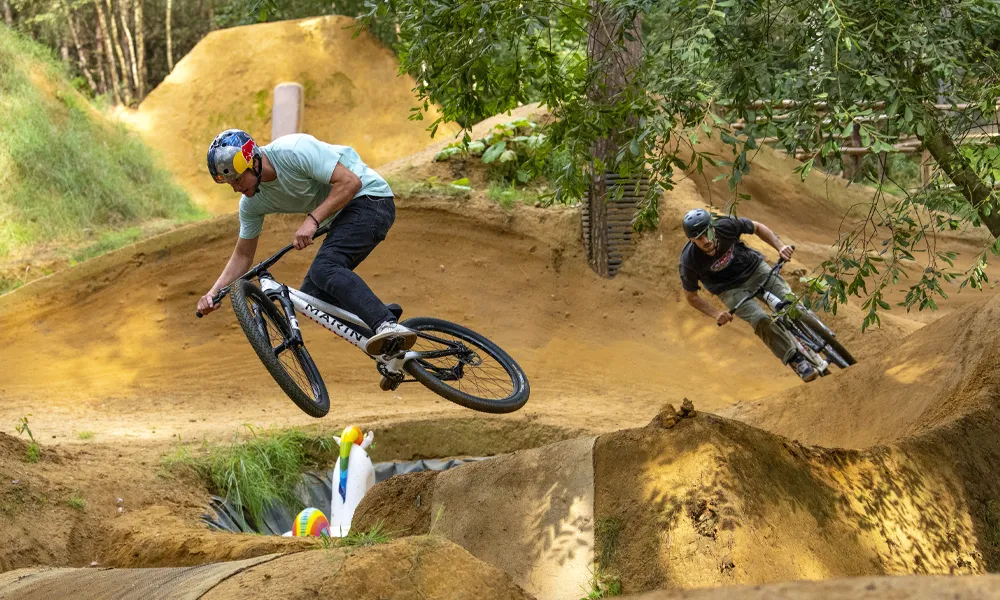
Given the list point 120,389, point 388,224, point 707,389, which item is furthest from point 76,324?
point 707,389

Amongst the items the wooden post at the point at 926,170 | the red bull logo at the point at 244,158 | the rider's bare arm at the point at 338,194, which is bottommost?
the wooden post at the point at 926,170

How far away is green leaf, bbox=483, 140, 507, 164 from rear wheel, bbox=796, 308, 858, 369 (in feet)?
17.7

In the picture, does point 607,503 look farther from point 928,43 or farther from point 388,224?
point 928,43

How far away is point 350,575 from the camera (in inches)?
111

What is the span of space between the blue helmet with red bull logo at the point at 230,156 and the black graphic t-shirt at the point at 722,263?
3850mm

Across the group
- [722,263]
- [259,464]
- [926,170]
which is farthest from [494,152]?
[926,170]

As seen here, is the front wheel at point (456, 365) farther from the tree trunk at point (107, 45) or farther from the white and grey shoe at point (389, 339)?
the tree trunk at point (107, 45)

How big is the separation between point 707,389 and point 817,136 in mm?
5931

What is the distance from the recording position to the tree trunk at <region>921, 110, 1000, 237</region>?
4.43m

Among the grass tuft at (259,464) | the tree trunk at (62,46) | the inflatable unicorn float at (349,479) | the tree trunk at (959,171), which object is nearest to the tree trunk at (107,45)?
the tree trunk at (62,46)

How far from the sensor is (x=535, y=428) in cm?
790

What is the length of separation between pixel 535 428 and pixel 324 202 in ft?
11.8

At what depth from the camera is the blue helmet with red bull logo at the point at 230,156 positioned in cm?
474

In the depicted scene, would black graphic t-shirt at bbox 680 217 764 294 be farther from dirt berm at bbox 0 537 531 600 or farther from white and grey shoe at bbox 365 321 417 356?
dirt berm at bbox 0 537 531 600
